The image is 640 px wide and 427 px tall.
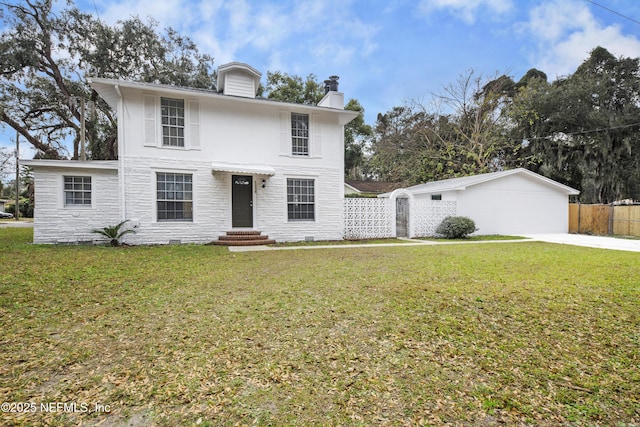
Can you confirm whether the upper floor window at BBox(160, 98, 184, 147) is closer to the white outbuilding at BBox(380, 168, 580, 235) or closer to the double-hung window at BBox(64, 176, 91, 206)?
the double-hung window at BBox(64, 176, 91, 206)

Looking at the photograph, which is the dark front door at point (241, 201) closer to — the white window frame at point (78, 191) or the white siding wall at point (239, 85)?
the white siding wall at point (239, 85)

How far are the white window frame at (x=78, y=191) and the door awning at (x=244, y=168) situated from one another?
4.21 metres

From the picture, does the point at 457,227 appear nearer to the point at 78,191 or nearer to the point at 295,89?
the point at 78,191

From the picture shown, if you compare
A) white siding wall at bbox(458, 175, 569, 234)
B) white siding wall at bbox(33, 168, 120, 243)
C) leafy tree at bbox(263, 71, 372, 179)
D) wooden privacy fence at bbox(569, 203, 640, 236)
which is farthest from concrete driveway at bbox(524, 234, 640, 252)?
white siding wall at bbox(33, 168, 120, 243)

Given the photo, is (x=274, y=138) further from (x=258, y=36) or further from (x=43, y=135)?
(x=43, y=135)

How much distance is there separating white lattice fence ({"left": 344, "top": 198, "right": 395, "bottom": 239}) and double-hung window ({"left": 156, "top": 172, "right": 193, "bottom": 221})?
614cm

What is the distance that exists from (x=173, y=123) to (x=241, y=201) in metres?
3.61

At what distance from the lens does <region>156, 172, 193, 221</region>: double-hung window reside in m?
11.2

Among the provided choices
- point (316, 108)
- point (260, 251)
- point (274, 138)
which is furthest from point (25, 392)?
point (316, 108)

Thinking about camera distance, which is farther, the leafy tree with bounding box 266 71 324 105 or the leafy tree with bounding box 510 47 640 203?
the leafy tree with bounding box 266 71 324 105

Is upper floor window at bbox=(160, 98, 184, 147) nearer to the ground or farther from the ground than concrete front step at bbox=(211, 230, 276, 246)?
farther from the ground

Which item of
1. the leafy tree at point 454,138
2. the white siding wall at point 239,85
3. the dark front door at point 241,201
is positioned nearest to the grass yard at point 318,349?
the dark front door at point 241,201

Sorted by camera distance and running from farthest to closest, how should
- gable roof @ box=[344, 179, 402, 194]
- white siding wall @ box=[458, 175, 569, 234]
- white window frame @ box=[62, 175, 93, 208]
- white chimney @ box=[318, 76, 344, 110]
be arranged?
gable roof @ box=[344, 179, 402, 194] → white siding wall @ box=[458, 175, 569, 234] → white chimney @ box=[318, 76, 344, 110] → white window frame @ box=[62, 175, 93, 208]

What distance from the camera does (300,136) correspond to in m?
12.9
